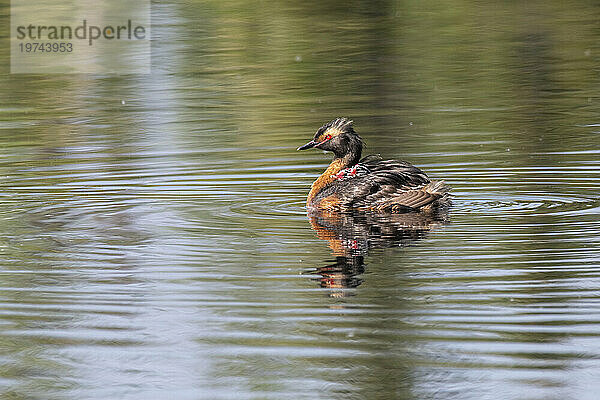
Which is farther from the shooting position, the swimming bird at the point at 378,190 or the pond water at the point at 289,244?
the swimming bird at the point at 378,190

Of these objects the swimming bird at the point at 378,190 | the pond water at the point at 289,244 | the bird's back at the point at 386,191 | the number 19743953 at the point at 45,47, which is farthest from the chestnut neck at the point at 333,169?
the number 19743953 at the point at 45,47

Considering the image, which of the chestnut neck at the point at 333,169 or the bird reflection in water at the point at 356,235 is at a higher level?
the chestnut neck at the point at 333,169

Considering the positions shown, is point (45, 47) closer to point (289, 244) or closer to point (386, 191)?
point (386, 191)

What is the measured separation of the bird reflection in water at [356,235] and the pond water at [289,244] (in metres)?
0.03

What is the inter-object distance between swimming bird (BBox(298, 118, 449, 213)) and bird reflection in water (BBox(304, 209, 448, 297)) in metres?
0.11

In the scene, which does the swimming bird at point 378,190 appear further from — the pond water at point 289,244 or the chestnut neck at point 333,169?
the pond water at point 289,244

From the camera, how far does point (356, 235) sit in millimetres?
10664

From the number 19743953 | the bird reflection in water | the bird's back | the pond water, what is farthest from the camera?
the number 19743953

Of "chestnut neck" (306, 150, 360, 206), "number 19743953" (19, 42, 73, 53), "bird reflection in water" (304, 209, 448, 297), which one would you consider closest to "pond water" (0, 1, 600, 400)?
"bird reflection in water" (304, 209, 448, 297)

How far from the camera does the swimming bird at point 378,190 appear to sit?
11.5 metres

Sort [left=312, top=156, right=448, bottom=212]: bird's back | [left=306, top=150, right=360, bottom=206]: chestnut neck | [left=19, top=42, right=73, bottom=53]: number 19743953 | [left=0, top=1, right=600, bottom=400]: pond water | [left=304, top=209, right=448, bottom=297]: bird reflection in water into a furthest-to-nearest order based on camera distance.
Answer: [left=19, top=42, right=73, bottom=53]: number 19743953 < [left=306, top=150, right=360, bottom=206]: chestnut neck < [left=312, top=156, right=448, bottom=212]: bird's back < [left=304, top=209, right=448, bottom=297]: bird reflection in water < [left=0, top=1, right=600, bottom=400]: pond water

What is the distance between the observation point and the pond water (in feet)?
22.9

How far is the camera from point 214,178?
13297 millimetres

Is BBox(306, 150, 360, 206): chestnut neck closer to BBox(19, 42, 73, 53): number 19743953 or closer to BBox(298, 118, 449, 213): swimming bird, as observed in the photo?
BBox(298, 118, 449, 213): swimming bird
